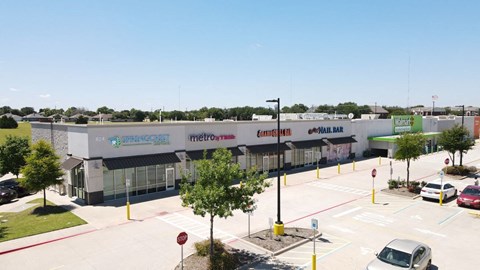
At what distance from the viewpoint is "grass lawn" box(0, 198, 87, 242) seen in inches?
769

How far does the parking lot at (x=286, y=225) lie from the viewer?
15.6 meters

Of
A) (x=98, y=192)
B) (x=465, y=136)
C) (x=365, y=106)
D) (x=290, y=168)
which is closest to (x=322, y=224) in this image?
(x=98, y=192)

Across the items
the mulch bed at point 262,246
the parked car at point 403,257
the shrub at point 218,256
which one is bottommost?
the mulch bed at point 262,246

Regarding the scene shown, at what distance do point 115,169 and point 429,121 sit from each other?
61.0m

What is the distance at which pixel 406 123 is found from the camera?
2391 inches

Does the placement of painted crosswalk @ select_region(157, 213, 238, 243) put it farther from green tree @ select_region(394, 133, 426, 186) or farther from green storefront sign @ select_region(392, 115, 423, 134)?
green storefront sign @ select_region(392, 115, 423, 134)

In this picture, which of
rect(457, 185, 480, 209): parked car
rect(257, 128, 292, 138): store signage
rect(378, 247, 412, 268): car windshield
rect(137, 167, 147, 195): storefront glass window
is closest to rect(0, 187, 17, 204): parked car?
rect(137, 167, 147, 195): storefront glass window

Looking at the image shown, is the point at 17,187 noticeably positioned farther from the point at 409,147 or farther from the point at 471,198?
the point at 471,198

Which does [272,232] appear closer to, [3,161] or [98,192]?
[98,192]

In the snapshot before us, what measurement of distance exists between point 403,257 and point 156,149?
21.3m

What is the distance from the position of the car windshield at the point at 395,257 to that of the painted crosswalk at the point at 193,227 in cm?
773

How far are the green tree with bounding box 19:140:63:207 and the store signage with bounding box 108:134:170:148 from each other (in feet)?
14.4

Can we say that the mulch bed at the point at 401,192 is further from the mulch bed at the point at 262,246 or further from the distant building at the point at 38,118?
the distant building at the point at 38,118

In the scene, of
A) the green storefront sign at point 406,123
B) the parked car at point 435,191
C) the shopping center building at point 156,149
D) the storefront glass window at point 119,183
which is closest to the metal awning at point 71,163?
the shopping center building at point 156,149
